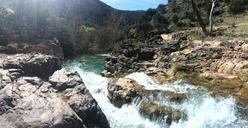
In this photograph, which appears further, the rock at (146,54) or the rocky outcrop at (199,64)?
the rock at (146,54)

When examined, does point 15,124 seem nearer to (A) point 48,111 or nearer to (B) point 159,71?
(A) point 48,111

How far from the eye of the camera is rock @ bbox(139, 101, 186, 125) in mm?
18891

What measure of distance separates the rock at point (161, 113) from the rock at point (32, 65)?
285 inches

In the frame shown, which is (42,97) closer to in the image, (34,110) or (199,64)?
(34,110)

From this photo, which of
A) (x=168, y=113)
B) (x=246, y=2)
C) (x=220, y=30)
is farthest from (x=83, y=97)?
(x=246, y=2)

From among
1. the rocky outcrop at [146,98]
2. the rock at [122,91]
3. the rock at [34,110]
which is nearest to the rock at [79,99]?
the rock at [34,110]

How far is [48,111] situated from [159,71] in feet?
59.2

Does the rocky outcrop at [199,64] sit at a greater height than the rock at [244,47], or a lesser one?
lesser

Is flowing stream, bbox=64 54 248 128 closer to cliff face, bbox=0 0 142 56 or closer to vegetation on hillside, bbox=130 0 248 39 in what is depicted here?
cliff face, bbox=0 0 142 56

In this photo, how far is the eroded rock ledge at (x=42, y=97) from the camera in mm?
9430

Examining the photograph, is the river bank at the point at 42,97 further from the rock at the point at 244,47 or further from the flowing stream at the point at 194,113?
the rock at the point at 244,47

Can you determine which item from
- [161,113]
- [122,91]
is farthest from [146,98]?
[161,113]

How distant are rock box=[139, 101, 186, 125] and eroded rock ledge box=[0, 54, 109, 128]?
23.3ft

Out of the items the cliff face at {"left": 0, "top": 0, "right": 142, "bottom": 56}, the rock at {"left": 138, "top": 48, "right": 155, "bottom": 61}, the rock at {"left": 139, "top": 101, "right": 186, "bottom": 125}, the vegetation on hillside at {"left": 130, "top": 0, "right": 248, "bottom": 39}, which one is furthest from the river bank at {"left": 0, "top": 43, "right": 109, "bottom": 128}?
the vegetation on hillside at {"left": 130, "top": 0, "right": 248, "bottom": 39}
